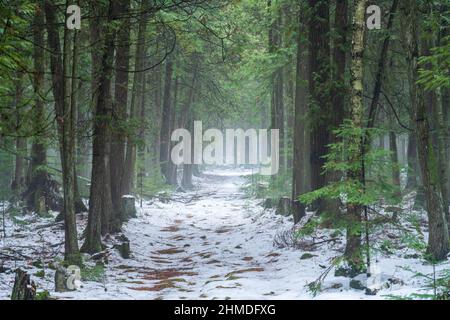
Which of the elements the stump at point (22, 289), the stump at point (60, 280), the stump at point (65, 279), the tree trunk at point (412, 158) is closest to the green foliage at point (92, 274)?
the stump at point (65, 279)

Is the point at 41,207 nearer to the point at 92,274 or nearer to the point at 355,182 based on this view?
the point at 92,274

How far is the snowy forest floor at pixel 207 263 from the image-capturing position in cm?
841

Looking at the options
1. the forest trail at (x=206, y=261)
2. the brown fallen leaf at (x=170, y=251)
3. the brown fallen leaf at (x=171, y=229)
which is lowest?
the brown fallen leaf at (x=170, y=251)

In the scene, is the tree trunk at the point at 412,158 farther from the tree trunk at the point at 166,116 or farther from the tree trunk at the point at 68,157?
the tree trunk at the point at 166,116

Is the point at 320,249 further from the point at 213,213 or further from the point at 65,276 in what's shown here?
the point at 213,213

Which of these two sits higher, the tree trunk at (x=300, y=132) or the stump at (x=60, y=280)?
the tree trunk at (x=300, y=132)

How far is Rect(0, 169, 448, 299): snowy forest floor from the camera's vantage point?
841 centimetres

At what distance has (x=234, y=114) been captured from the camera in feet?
131

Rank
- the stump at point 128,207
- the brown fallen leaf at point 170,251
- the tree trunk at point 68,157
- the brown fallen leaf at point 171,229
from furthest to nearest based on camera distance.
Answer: the stump at point 128,207, the brown fallen leaf at point 171,229, the brown fallen leaf at point 170,251, the tree trunk at point 68,157

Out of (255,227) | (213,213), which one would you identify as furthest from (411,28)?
(213,213)

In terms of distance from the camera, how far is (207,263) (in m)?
12.6
